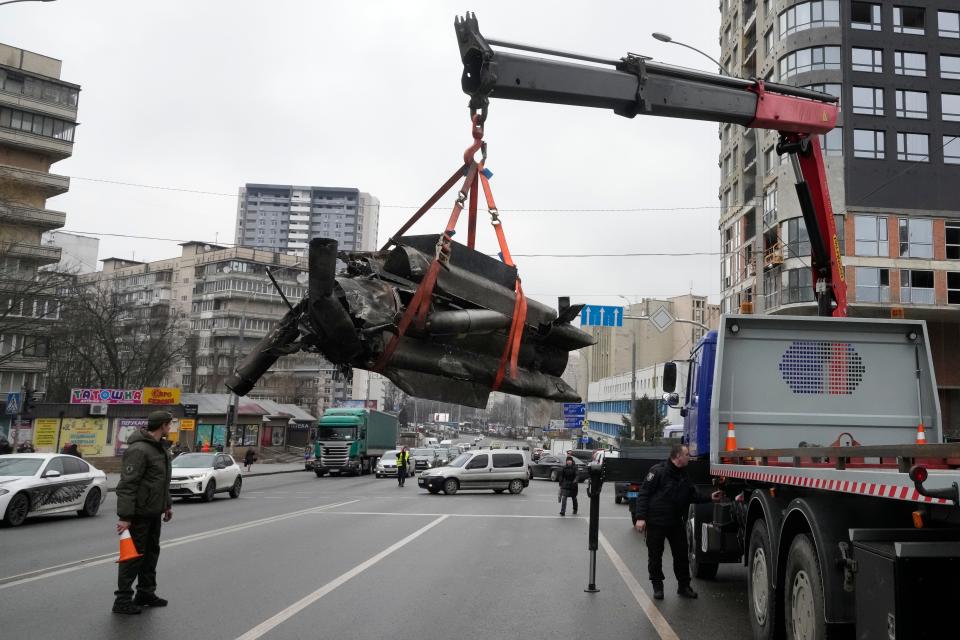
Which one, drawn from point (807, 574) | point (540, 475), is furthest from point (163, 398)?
point (807, 574)

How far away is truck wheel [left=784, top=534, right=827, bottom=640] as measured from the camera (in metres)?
4.96

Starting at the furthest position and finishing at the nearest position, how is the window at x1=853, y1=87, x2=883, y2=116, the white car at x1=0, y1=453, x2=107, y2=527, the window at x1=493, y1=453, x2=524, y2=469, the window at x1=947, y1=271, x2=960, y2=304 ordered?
the window at x1=853, y1=87, x2=883, y2=116
the window at x1=947, y1=271, x2=960, y2=304
the window at x1=493, y1=453, x2=524, y2=469
the white car at x1=0, y1=453, x2=107, y2=527

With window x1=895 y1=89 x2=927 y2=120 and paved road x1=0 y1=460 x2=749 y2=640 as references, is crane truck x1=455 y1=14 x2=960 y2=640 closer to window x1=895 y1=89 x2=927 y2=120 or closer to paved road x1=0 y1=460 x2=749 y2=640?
paved road x1=0 y1=460 x2=749 y2=640

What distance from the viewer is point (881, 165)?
136 feet

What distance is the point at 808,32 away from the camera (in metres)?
42.6

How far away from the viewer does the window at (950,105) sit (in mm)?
42531

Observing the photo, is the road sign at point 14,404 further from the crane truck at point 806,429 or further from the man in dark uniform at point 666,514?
the man in dark uniform at point 666,514

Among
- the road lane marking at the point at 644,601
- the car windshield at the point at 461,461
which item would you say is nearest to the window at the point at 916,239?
the car windshield at the point at 461,461

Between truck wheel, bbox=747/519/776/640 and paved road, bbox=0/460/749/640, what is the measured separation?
0.44 metres

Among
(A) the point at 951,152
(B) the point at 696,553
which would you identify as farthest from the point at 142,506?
(A) the point at 951,152

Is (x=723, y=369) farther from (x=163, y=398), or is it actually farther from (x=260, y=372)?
(x=163, y=398)

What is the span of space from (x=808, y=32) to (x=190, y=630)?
149ft

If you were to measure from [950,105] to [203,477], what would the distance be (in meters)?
42.7

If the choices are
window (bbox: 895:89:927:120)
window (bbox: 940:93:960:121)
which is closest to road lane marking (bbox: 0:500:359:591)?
window (bbox: 895:89:927:120)
